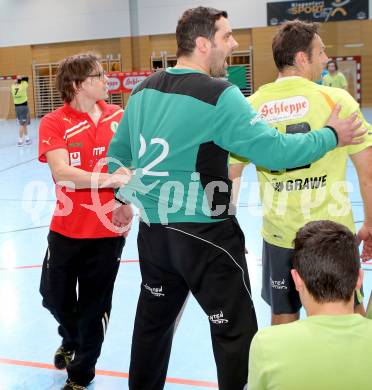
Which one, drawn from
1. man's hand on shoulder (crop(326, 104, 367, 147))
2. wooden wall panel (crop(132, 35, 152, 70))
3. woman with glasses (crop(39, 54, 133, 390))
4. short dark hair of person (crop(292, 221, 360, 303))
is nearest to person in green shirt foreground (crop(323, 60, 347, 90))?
wooden wall panel (crop(132, 35, 152, 70))

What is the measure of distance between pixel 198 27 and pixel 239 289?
1.10 meters

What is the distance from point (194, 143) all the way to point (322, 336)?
38.9 inches

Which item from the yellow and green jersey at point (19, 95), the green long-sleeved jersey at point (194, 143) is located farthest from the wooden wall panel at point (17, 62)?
the green long-sleeved jersey at point (194, 143)

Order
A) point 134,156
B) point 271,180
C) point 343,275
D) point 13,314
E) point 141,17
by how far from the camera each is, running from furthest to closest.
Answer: point 141,17 < point 13,314 < point 271,180 < point 134,156 < point 343,275

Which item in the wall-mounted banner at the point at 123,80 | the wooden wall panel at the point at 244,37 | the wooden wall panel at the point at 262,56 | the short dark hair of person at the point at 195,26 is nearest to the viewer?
the short dark hair of person at the point at 195,26

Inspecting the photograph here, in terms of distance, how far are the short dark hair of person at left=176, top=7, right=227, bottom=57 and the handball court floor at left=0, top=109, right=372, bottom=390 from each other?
6.54 feet

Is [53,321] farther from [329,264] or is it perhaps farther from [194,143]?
[329,264]

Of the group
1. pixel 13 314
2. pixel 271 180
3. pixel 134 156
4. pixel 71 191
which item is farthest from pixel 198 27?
pixel 13 314

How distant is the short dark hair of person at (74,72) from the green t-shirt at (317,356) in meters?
2.02

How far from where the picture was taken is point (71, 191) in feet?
10.3

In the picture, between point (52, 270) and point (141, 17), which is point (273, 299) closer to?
point (52, 270)

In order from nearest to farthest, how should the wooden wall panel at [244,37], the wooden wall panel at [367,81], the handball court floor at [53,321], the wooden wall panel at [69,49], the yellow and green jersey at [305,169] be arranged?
the yellow and green jersey at [305,169] → the handball court floor at [53,321] → the wooden wall panel at [367,81] → the wooden wall panel at [244,37] → the wooden wall panel at [69,49]

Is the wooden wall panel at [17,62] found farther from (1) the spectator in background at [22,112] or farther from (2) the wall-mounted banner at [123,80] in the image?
(2) the wall-mounted banner at [123,80]

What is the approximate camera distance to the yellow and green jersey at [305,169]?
266 cm
